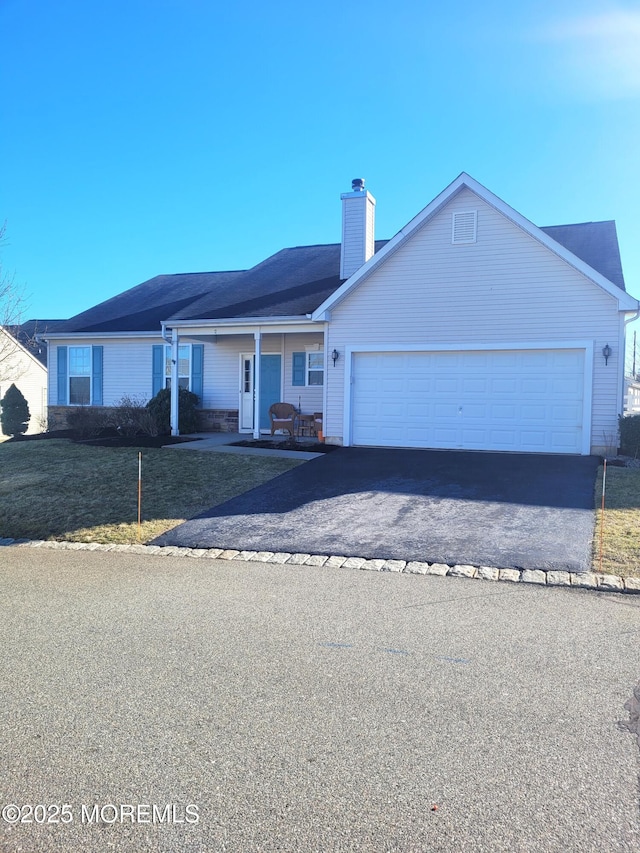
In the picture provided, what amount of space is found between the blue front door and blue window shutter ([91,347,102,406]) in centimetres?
625

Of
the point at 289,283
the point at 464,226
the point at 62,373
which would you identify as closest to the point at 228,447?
the point at 289,283

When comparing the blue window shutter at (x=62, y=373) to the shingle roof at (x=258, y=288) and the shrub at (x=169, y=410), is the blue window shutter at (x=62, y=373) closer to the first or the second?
the shingle roof at (x=258, y=288)

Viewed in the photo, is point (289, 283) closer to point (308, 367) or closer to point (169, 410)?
point (308, 367)

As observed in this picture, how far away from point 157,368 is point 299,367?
210 inches

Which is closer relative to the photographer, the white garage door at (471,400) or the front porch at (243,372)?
the white garage door at (471,400)

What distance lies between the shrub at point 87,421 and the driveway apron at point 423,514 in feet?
31.8

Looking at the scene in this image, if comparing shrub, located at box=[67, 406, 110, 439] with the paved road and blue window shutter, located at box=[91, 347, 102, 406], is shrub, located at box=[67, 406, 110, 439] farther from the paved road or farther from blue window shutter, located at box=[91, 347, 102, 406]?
the paved road

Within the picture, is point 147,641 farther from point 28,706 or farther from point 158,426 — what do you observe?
point 158,426

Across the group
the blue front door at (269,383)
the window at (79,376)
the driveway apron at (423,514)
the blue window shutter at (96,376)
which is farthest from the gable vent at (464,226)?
the window at (79,376)

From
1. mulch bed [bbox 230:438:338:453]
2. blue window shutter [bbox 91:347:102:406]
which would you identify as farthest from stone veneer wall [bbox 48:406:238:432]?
blue window shutter [bbox 91:347:102:406]

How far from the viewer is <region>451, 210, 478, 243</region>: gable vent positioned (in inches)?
579

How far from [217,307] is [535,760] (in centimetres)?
1633

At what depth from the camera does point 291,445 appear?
15.3m

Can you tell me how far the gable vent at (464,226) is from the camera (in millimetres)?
14703
